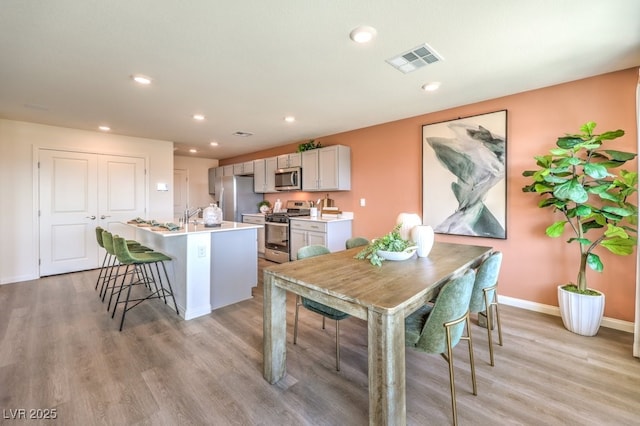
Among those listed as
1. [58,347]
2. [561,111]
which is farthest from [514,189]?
[58,347]

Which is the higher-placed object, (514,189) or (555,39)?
(555,39)

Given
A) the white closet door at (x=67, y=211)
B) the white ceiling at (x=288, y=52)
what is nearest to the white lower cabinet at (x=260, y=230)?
the white ceiling at (x=288, y=52)

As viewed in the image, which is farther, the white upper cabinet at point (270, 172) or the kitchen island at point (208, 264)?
the white upper cabinet at point (270, 172)

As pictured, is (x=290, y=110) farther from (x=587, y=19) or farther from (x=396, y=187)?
(x=587, y=19)

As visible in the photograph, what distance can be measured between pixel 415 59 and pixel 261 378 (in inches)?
108

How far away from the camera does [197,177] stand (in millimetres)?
7410

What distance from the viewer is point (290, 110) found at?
Result: 3.63 meters

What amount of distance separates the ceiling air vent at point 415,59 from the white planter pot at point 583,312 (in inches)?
95.0

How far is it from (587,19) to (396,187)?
254 centimetres

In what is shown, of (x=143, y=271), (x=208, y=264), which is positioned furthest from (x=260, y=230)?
(x=208, y=264)

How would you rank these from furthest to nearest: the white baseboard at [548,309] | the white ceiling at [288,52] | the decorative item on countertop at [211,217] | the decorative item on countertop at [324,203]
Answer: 1. the decorative item on countertop at [324,203]
2. the decorative item on countertop at [211,217]
3. the white baseboard at [548,309]
4. the white ceiling at [288,52]

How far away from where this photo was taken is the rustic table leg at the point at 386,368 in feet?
3.97

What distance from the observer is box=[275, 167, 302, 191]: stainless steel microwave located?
5230 mm

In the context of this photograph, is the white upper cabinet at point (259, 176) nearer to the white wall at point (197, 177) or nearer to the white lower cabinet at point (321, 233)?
the white lower cabinet at point (321, 233)
